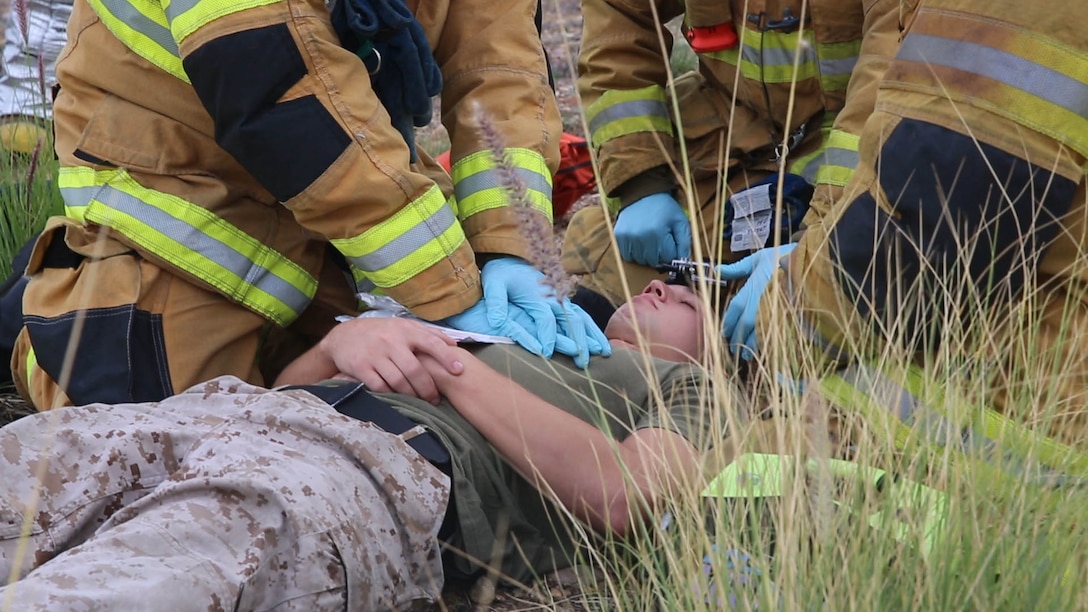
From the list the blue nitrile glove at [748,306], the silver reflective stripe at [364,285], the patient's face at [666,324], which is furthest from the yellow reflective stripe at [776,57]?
the silver reflective stripe at [364,285]

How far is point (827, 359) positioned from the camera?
240 centimetres

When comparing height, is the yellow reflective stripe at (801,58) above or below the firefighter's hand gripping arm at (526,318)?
above

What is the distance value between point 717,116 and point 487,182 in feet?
3.62

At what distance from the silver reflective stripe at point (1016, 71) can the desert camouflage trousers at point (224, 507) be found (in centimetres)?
118

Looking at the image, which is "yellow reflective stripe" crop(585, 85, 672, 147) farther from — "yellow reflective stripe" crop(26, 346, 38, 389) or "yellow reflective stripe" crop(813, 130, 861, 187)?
"yellow reflective stripe" crop(26, 346, 38, 389)

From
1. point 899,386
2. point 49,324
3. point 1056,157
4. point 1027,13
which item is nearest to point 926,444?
point 899,386

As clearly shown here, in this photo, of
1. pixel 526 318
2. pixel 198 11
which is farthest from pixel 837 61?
pixel 198 11

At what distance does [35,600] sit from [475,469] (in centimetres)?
90

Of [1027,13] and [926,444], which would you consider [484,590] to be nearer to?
[926,444]

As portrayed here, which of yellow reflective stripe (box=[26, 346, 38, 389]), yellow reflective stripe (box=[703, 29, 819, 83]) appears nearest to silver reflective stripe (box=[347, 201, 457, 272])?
yellow reflective stripe (box=[26, 346, 38, 389])

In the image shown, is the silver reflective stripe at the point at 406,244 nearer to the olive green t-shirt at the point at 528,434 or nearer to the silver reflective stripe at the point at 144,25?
the olive green t-shirt at the point at 528,434

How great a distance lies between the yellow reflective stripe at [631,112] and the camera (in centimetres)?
366

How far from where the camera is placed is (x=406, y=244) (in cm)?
253

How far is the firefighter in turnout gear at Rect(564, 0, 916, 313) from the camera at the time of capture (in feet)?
10.5
